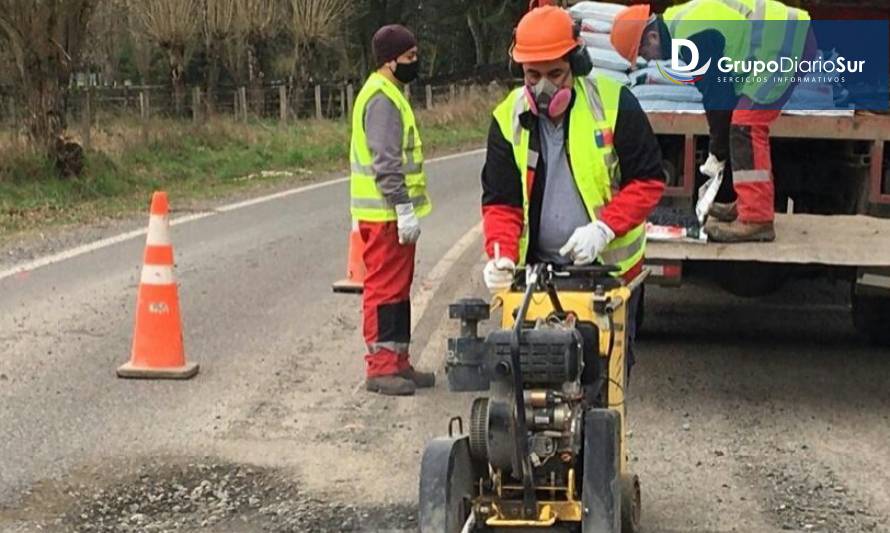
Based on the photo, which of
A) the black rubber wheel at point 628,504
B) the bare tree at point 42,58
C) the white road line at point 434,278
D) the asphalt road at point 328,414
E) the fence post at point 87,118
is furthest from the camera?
the fence post at point 87,118

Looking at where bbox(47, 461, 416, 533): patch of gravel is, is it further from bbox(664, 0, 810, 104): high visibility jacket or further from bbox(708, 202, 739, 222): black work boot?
bbox(664, 0, 810, 104): high visibility jacket

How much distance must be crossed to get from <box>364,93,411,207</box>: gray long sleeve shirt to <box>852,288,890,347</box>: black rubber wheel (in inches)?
109

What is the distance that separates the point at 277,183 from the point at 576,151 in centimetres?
1562

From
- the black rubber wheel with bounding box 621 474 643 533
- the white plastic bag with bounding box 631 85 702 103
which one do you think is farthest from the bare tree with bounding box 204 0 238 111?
the black rubber wheel with bounding box 621 474 643 533

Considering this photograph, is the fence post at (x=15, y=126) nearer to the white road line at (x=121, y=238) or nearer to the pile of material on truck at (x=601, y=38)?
the white road line at (x=121, y=238)

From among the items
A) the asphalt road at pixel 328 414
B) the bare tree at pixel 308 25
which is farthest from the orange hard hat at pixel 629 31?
Result: the bare tree at pixel 308 25

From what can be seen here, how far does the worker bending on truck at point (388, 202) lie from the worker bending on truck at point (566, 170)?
2488 mm

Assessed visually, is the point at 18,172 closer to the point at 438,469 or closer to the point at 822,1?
the point at 822,1

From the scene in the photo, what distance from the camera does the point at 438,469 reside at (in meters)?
4.25

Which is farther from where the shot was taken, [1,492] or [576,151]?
[1,492]

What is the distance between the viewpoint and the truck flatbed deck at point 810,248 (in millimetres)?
6844

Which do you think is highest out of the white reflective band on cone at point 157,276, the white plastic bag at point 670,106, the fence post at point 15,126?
the white plastic bag at point 670,106

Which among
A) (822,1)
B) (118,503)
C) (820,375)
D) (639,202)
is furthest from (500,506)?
(822,1)

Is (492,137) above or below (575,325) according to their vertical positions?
above
